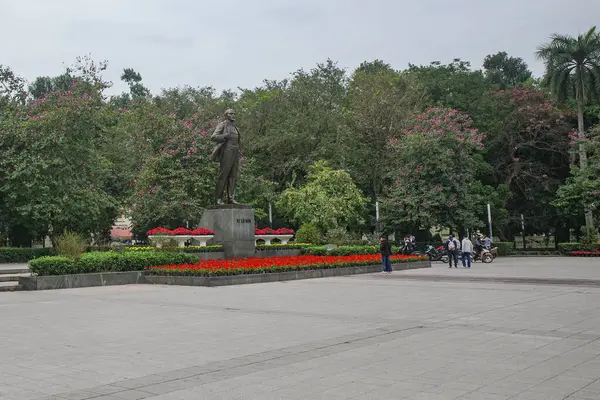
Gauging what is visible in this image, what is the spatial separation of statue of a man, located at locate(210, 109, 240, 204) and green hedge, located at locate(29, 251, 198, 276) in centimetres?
348

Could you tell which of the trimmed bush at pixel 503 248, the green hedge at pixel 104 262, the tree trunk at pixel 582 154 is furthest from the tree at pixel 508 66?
the green hedge at pixel 104 262

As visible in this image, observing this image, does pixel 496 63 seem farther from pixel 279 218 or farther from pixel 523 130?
pixel 279 218

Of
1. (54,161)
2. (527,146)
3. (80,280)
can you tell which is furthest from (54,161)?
(527,146)

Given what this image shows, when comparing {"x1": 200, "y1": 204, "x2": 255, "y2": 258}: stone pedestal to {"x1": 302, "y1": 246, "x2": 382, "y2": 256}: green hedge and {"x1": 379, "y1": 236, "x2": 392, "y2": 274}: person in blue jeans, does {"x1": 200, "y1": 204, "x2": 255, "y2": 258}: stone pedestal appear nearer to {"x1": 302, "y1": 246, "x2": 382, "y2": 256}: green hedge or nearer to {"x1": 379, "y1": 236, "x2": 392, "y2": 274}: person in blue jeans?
{"x1": 302, "y1": 246, "x2": 382, "y2": 256}: green hedge

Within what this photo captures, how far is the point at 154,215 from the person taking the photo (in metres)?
33.8

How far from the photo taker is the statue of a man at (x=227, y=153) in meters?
22.8

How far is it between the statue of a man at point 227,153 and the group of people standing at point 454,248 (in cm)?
593

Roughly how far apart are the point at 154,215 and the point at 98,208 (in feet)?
10.2

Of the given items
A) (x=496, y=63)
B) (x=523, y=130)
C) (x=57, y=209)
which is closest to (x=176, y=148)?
(x=57, y=209)

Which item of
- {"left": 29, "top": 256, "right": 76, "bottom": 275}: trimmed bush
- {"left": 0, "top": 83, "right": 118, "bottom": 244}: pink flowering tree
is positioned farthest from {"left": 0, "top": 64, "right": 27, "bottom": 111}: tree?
{"left": 29, "top": 256, "right": 76, "bottom": 275}: trimmed bush

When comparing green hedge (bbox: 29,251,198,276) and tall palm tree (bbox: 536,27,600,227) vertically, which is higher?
tall palm tree (bbox: 536,27,600,227)

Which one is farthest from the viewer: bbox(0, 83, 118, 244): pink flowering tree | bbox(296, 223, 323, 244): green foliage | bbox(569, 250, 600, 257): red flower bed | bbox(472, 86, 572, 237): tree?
bbox(472, 86, 572, 237): tree

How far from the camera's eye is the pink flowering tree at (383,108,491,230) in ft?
108

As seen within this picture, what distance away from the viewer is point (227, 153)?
22.9m
